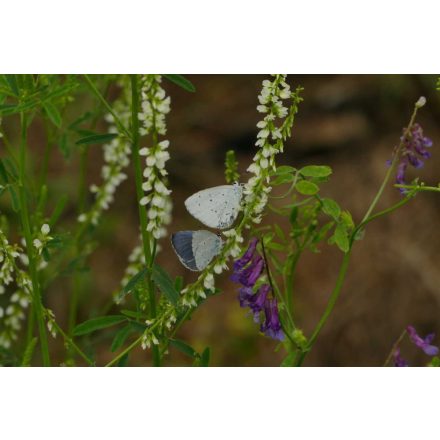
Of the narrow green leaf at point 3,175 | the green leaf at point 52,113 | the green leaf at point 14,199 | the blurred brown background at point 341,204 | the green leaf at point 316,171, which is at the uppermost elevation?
the green leaf at point 52,113

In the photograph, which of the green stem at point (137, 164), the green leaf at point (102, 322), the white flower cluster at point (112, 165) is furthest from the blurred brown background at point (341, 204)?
the green stem at point (137, 164)

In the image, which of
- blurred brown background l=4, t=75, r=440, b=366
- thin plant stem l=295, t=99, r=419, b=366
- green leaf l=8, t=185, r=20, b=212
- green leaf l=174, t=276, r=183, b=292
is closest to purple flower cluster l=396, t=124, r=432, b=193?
thin plant stem l=295, t=99, r=419, b=366

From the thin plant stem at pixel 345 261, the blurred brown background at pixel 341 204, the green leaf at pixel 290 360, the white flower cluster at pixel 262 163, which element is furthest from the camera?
the blurred brown background at pixel 341 204

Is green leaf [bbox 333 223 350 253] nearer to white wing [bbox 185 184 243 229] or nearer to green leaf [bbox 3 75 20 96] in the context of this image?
white wing [bbox 185 184 243 229]

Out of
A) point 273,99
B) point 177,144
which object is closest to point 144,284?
point 273,99

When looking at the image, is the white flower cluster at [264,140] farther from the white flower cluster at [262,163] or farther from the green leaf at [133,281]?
the green leaf at [133,281]

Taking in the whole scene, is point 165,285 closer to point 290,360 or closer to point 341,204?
point 290,360
